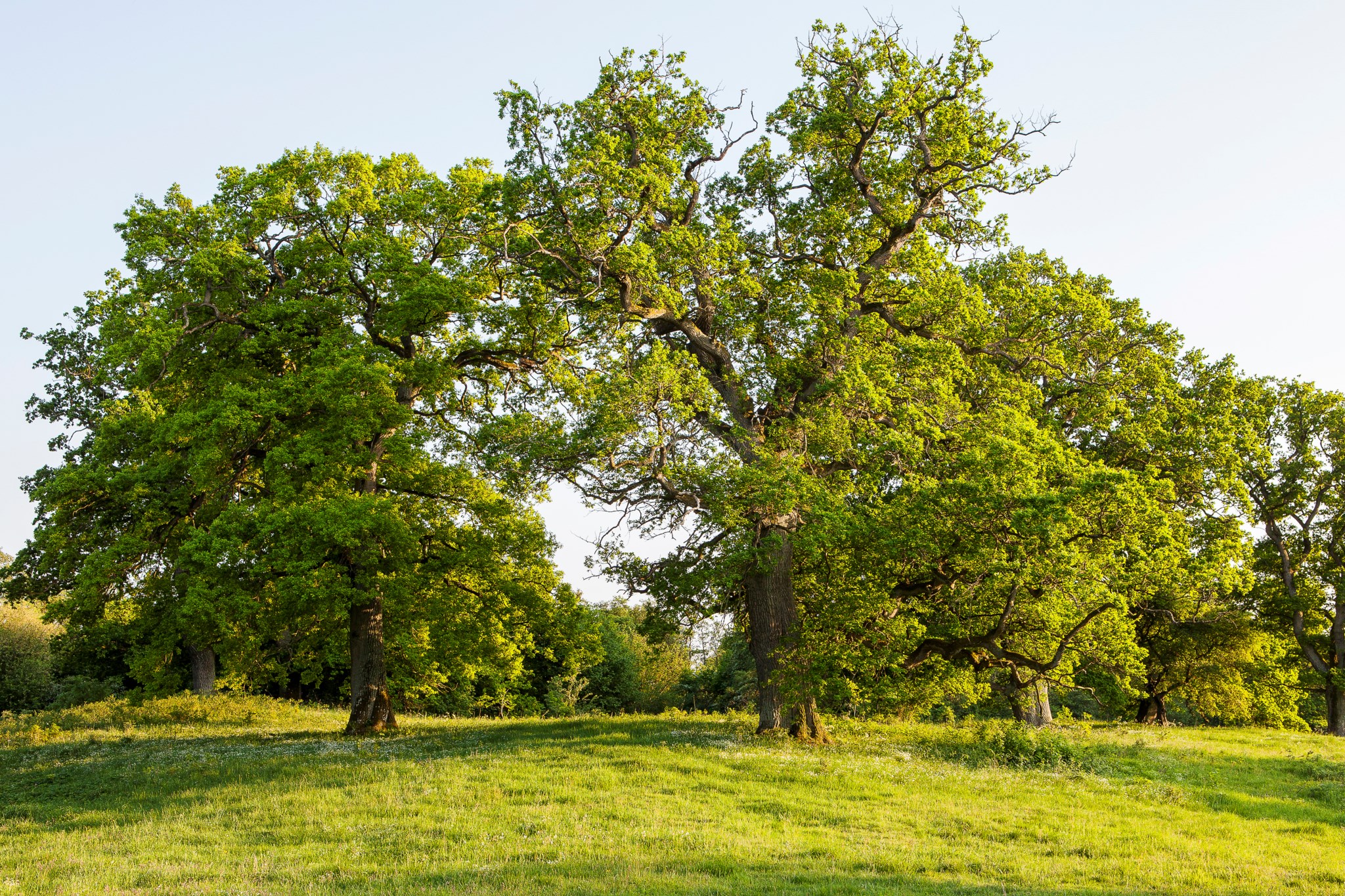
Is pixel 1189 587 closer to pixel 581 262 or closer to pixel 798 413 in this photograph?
pixel 798 413

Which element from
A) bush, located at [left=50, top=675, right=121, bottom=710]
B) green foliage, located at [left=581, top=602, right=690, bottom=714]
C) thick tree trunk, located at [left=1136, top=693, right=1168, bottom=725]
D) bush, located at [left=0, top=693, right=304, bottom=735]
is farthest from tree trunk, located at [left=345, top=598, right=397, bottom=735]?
green foliage, located at [left=581, top=602, right=690, bottom=714]

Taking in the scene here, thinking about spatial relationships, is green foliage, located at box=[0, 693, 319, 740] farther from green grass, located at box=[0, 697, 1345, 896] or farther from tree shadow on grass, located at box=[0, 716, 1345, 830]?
tree shadow on grass, located at box=[0, 716, 1345, 830]

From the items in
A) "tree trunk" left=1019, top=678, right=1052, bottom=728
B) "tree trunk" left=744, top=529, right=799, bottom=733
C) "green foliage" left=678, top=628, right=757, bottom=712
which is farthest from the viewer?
"green foliage" left=678, top=628, right=757, bottom=712

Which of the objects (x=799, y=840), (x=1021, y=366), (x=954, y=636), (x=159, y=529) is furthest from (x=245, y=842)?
(x=1021, y=366)

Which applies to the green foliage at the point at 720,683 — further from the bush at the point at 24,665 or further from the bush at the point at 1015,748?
the bush at the point at 24,665

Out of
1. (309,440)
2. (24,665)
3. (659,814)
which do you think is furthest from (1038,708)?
(24,665)

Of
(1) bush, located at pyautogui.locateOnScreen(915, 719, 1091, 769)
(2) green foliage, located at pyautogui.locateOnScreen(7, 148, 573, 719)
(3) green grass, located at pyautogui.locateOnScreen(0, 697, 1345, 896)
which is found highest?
(2) green foliage, located at pyautogui.locateOnScreen(7, 148, 573, 719)

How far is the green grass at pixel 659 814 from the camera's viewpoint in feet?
34.6

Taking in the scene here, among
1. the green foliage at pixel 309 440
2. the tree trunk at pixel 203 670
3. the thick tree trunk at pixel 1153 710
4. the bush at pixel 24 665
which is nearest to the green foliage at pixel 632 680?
the tree trunk at pixel 203 670

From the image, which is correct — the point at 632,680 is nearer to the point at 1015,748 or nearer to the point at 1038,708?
the point at 1038,708

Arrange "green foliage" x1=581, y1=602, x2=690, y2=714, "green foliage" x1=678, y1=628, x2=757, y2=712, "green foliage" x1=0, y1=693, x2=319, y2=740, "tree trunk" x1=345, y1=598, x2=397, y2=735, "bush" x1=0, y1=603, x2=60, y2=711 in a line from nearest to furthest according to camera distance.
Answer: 1. "tree trunk" x1=345, y1=598, x2=397, y2=735
2. "green foliage" x1=0, y1=693, x2=319, y2=740
3. "bush" x1=0, y1=603, x2=60, y2=711
4. "green foliage" x1=678, y1=628, x2=757, y2=712
5. "green foliage" x1=581, y1=602, x2=690, y2=714

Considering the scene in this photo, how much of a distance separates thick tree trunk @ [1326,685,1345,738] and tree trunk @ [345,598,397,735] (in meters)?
36.2

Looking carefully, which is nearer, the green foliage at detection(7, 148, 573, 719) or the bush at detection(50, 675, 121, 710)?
the green foliage at detection(7, 148, 573, 719)

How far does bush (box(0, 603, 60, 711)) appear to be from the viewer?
42.0m
